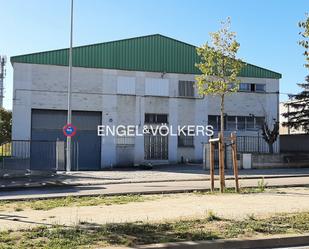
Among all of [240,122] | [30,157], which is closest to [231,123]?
[240,122]

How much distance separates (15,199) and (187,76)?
971 inches

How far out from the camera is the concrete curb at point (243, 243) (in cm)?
709

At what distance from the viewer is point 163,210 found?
36.1 ft

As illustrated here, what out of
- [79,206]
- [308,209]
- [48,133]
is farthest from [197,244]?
[48,133]

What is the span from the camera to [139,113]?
35500 mm

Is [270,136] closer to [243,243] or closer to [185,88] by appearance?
[185,88]

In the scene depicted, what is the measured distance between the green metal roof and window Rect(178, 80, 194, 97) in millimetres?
898

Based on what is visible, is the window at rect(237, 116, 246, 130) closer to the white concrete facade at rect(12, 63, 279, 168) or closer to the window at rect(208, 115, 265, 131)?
the window at rect(208, 115, 265, 131)

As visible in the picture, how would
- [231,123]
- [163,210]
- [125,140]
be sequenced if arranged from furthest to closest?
[231,123]
[125,140]
[163,210]

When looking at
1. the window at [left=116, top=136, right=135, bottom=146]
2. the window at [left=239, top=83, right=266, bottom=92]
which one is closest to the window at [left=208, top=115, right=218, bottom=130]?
the window at [left=239, top=83, right=266, bottom=92]

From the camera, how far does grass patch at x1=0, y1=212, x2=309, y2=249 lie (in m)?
7.27

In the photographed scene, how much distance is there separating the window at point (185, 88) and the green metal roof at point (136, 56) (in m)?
0.90

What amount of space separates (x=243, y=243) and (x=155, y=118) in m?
28.7

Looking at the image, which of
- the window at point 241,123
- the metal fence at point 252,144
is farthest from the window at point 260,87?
the metal fence at point 252,144
